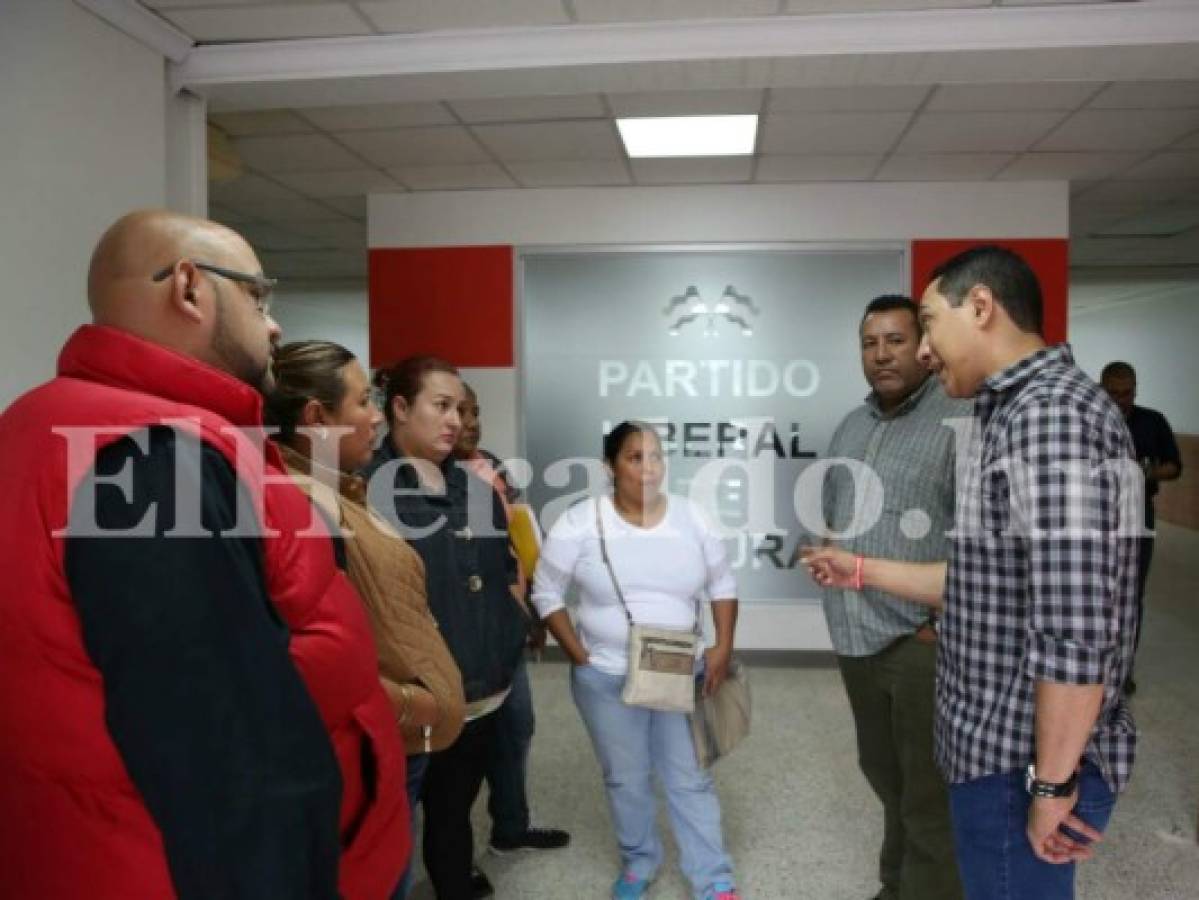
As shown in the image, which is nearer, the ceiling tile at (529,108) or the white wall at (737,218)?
the ceiling tile at (529,108)

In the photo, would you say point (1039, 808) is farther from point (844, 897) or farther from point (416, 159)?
point (416, 159)

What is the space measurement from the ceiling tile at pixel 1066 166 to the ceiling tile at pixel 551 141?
7.10 feet

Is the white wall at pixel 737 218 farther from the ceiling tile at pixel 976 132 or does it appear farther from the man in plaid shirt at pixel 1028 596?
the man in plaid shirt at pixel 1028 596

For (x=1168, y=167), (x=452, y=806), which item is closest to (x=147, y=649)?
(x=452, y=806)

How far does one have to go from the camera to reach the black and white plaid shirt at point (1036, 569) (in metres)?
1.33

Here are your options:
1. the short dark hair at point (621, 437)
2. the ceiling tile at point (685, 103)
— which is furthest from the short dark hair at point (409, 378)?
→ the ceiling tile at point (685, 103)

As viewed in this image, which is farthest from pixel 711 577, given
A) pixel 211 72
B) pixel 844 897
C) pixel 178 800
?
pixel 211 72

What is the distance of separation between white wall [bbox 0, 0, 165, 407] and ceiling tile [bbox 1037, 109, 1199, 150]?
12.7 feet

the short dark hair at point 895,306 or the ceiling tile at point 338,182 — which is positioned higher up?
the ceiling tile at point 338,182

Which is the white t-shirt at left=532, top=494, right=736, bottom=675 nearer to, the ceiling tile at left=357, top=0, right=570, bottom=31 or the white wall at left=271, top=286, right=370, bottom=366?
the ceiling tile at left=357, top=0, right=570, bottom=31

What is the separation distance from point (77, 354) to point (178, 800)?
0.51 metres

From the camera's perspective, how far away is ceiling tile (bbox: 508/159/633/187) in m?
4.92

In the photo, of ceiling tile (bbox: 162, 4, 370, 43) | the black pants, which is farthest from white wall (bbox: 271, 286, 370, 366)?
the black pants

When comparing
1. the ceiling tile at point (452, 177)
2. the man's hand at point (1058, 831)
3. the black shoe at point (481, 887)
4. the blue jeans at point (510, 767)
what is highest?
the ceiling tile at point (452, 177)
